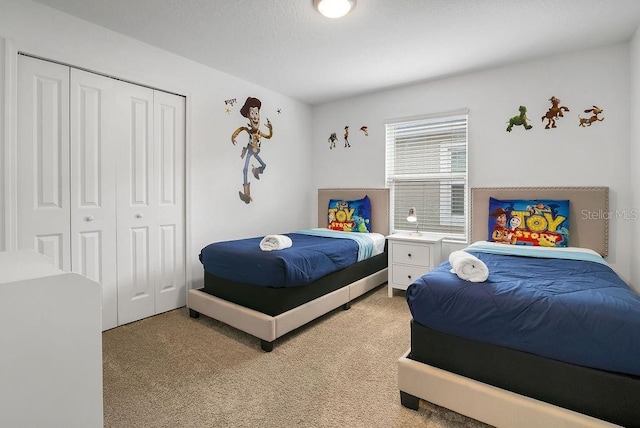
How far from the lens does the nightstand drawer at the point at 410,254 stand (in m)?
3.36

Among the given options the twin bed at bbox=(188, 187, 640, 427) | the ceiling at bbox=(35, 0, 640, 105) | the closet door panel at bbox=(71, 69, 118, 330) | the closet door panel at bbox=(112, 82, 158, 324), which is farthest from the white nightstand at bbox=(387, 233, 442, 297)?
the closet door panel at bbox=(71, 69, 118, 330)

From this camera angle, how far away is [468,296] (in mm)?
1603

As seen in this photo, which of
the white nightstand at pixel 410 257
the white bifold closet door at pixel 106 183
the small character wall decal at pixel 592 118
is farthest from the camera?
the white nightstand at pixel 410 257

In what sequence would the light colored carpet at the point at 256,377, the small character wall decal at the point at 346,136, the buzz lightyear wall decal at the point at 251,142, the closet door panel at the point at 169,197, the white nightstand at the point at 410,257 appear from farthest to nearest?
the small character wall decal at the point at 346,136
the buzz lightyear wall decal at the point at 251,142
the white nightstand at the point at 410,257
the closet door panel at the point at 169,197
the light colored carpet at the point at 256,377

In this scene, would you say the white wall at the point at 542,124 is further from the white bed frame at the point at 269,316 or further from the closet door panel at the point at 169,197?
the closet door panel at the point at 169,197

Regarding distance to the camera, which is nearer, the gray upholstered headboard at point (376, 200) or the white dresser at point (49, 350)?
the white dresser at point (49, 350)

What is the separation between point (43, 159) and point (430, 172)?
3712mm

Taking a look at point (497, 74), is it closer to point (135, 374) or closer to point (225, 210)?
point (225, 210)

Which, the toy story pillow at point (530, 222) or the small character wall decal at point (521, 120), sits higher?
the small character wall decal at point (521, 120)

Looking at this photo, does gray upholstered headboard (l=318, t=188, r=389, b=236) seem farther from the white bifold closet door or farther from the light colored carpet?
the white bifold closet door

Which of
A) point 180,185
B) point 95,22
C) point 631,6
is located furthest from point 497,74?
point 95,22

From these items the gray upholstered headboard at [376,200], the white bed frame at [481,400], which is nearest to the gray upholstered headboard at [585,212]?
the gray upholstered headboard at [376,200]

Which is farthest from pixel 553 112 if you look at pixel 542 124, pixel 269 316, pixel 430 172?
pixel 269 316

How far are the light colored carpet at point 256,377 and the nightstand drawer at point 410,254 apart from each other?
0.74 m
